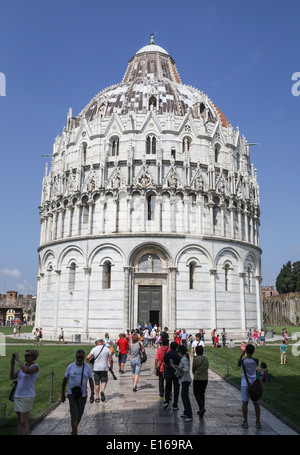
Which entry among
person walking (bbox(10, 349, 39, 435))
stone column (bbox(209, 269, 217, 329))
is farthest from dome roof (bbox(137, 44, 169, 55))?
person walking (bbox(10, 349, 39, 435))

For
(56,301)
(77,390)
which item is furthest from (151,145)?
(77,390)

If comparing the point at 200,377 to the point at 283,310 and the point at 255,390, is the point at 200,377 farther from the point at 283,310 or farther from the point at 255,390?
the point at 283,310

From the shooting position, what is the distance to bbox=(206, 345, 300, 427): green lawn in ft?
39.9

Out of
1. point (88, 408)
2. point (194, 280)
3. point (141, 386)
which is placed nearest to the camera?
point (88, 408)

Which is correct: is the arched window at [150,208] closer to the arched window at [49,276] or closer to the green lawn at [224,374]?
the arched window at [49,276]

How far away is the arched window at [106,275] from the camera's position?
36.9 metres

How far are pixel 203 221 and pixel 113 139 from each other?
13.3 meters

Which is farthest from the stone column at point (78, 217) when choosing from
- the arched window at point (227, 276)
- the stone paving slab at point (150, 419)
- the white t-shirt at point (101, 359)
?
the white t-shirt at point (101, 359)

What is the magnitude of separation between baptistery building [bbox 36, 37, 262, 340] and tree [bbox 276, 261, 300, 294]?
60.1 m

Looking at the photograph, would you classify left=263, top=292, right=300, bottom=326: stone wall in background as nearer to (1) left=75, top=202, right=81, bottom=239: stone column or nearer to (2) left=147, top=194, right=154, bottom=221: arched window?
(2) left=147, top=194, right=154, bottom=221: arched window

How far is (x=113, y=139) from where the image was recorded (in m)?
41.1

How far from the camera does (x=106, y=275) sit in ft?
122
